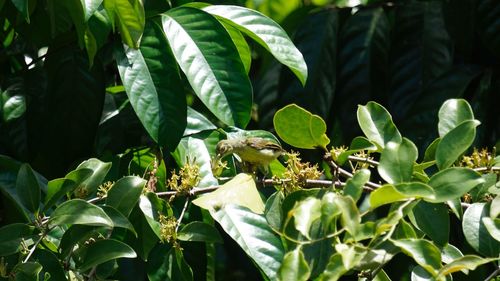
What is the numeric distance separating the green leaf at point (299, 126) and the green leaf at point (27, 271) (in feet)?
1.19

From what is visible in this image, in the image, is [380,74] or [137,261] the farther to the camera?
[380,74]

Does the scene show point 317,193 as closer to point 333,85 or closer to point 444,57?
point 333,85

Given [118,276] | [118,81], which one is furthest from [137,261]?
[118,81]

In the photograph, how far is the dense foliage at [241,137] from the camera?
113 centimetres

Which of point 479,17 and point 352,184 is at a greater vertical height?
point 352,184

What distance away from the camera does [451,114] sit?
131cm

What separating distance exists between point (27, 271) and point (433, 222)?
0.51 metres

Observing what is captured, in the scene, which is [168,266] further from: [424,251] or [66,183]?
[424,251]

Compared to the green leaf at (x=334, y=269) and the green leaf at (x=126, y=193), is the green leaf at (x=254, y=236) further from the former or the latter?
the green leaf at (x=334, y=269)

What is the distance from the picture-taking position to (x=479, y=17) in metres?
2.03

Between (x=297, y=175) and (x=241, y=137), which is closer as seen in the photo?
(x=297, y=175)

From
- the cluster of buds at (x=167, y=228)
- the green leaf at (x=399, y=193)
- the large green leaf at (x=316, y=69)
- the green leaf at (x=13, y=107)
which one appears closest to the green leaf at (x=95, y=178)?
the cluster of buds at (x=167, y=228)

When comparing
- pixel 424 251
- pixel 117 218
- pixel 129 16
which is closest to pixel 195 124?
pixel 129 16

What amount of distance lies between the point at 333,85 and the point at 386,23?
0.22 metres
